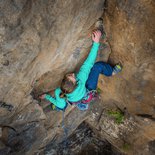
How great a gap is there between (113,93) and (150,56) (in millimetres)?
1951

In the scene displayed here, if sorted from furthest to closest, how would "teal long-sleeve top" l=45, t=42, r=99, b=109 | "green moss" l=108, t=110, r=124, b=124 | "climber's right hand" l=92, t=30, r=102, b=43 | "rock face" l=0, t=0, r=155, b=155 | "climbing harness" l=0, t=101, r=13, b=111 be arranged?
"green moss" l=108, t=110, r=124, b=124 → "teal long-sleeve top" l=45, t=42, r=99, b=109 → "climber's right hand" l=92, t=30, r=102, b=43 → "climbing harness" l=0, t=101, r=13, b=111 → "rock face" l=0, t=0, r=155, b=155

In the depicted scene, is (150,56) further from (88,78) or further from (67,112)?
(67,112)

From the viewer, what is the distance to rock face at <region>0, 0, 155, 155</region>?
331 cm

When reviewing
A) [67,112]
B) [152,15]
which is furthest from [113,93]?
[152,15]

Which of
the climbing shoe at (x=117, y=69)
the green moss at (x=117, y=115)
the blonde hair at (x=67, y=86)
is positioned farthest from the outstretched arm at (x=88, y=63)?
the green moss at (x=117, y=115)

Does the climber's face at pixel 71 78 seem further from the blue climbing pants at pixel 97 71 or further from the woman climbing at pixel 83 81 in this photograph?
the blue climbing pants at pixel 97 71

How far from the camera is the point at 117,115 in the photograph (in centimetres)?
665

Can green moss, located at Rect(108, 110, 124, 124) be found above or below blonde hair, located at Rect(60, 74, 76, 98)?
below

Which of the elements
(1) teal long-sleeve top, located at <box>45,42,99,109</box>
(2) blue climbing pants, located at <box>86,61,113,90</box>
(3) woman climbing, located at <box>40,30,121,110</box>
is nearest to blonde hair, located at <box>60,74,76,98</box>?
(3) woman climbing, located at <box>40,30,121,110</box>

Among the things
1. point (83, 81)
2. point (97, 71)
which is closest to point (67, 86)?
point (83, 81)

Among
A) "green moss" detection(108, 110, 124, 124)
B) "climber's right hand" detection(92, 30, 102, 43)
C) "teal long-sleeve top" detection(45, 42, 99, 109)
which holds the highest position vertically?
"climber's right hand" detection(92, 30, 102, 43)

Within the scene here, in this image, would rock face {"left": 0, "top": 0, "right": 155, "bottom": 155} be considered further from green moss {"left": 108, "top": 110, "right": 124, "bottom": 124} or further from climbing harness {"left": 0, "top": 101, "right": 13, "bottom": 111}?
green moss {"left": 108, "top": 110, "right": 124, "bottom": 124}

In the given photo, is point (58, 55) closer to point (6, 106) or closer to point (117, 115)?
point (6, 106)

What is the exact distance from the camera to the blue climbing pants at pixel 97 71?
5160mm
